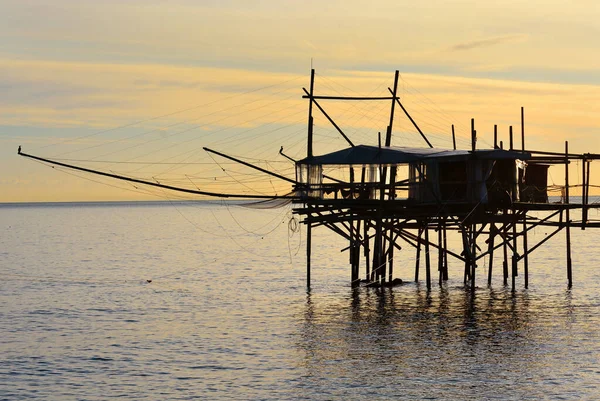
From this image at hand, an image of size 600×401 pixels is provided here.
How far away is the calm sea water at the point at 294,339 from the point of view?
2950 centimetres

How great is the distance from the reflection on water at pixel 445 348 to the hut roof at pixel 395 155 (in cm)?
692

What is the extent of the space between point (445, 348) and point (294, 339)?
593 cm

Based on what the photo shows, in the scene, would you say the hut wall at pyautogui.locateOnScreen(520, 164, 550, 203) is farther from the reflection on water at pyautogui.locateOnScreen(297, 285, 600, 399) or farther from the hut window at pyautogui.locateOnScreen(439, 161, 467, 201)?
the reflection on water at pyautogui.locateOnScreen(297, 285, 600, 399)

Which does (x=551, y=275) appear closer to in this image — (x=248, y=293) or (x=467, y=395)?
(x=248, y=293)

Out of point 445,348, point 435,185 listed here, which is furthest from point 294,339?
point 435,185

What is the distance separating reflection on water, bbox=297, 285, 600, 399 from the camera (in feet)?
95.6

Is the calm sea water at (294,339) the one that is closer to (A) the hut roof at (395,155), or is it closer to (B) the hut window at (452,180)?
(B) the hut window at (452,180)

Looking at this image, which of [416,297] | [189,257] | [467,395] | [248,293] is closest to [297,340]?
[467,395]

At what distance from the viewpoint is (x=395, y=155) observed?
46.9 meters

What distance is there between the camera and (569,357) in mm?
33375

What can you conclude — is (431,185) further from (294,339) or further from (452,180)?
(294,339)

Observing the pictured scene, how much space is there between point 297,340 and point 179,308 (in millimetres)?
12956

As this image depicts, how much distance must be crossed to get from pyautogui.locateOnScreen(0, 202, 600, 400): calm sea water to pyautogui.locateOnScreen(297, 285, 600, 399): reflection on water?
0.21 feet

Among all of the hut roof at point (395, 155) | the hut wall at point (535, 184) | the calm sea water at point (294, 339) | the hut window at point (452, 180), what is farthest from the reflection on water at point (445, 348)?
the hut roof at point (395, 155)
